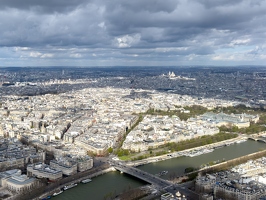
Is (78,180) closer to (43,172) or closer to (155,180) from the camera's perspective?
(43,172)

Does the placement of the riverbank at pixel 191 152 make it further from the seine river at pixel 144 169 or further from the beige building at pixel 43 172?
the beige building at pixel 43 172

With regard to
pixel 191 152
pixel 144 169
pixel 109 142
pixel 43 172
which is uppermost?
pixel 109 142

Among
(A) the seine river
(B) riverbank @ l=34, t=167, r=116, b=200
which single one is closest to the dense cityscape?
(B) riverbank @ l=34, t=167, r=116, b=200

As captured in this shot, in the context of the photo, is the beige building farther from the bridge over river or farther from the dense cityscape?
the bridge over river

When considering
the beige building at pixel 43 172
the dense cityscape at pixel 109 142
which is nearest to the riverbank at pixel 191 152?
the dense cityscape at pixel 109 142

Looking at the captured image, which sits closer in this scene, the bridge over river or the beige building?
the bridge over river

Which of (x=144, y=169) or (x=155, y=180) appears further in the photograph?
(x=144, y=169)

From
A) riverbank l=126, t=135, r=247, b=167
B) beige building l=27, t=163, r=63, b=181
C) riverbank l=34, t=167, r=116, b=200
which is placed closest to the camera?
riverbank l=34, t=167, r=116, b=200

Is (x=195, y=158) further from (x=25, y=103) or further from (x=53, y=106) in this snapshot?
(x=25, y=103)

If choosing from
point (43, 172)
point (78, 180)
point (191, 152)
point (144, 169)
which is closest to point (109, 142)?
point (144, 169)
